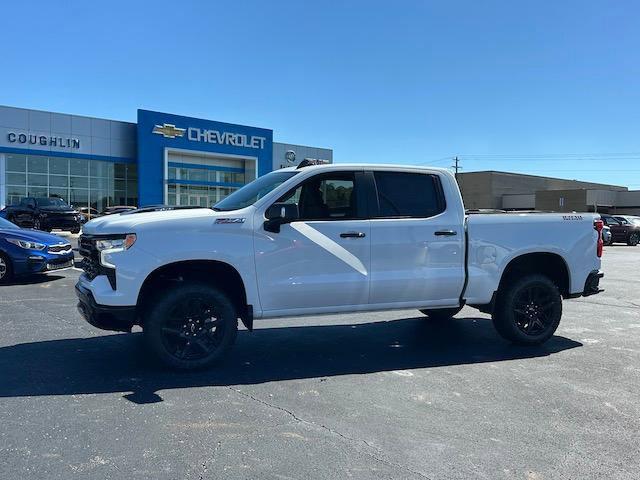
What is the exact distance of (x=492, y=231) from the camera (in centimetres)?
618

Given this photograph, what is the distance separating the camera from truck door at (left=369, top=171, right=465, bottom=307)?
5.71 metres

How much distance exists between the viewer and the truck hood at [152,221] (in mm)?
4953

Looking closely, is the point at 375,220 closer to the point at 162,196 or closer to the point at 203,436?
the point at 203,436

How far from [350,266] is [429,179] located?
1.45 m

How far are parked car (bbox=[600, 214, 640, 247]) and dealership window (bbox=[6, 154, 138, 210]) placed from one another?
1307 inches

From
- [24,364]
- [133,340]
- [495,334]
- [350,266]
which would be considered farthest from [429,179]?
[24,364]

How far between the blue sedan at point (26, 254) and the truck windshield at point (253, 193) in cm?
666

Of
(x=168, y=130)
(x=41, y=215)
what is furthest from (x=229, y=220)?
(x=168, y=130)

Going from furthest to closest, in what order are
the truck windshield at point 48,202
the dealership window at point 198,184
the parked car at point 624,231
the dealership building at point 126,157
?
the dealership window at point 198,184
the dealership building at point 126,157
the parked car at point 624,231
the truck windshield at point 48,202

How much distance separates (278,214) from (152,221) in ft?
3.81

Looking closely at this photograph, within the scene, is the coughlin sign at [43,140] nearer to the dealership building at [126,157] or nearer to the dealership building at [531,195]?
the dealership building at [126,157]

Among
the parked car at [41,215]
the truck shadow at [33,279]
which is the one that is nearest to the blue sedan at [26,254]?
the truck shadow at [33,279]

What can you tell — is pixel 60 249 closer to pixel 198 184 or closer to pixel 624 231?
pixel 624 231

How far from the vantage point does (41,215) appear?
25469mm
